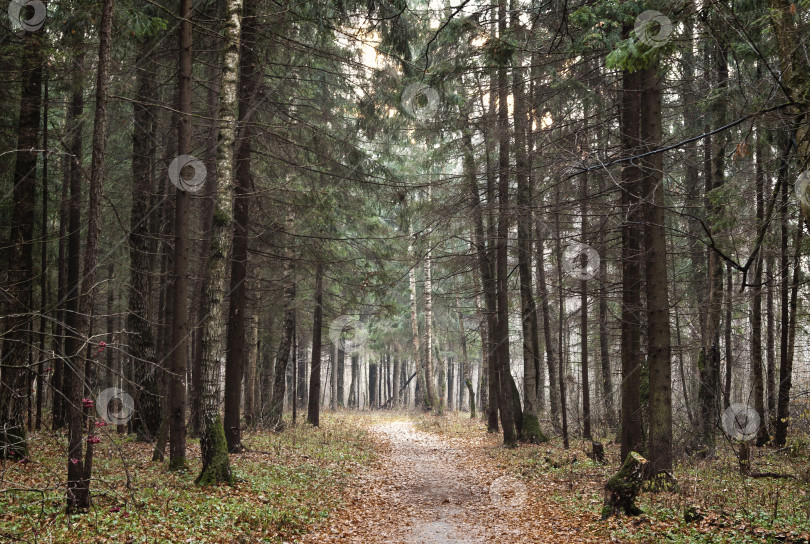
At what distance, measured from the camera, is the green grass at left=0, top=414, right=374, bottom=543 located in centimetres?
593

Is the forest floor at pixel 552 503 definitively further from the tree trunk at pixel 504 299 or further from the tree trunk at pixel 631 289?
the tree trunk at pixel 504 299

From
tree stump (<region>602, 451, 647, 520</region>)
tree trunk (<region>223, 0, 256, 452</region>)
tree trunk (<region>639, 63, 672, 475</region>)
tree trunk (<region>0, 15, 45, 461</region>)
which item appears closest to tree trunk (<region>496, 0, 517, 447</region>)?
tree trunk (<region>639, 63, 672, 475</region>)

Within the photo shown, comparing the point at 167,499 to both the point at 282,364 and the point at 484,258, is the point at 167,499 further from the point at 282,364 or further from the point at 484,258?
the point at 484,258

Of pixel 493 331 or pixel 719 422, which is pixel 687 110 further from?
pixel 493 331

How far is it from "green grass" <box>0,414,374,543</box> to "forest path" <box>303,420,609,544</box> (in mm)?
512

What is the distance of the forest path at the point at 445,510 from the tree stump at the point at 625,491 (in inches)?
18.3

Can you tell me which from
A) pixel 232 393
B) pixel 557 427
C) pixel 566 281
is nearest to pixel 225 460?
pixel 232 393

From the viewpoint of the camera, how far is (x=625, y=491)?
24.9ft

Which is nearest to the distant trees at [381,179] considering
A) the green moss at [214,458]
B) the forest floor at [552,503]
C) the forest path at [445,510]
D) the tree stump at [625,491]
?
the green moss at [214,458]

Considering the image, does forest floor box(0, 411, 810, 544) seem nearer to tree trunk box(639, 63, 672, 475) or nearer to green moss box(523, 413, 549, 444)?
tree trunk box(639, 63, 672, 475)

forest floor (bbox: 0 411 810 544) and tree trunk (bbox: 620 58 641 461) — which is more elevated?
tree trunk (bbox: 620 58 641 461)

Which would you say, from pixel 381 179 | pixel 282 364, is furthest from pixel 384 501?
pixel 282 364

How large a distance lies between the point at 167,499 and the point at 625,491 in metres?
6.38

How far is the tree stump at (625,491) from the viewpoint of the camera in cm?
757
